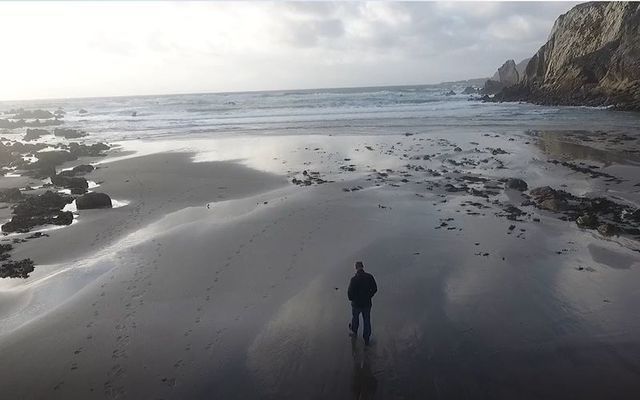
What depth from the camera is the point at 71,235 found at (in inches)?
522

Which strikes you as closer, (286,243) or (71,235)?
(286,243)

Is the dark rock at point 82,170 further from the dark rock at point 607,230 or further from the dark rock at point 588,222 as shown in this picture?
the dark rock at point 607,230

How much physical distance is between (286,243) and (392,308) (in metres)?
4.36

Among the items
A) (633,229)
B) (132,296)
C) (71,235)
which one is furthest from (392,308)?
(71,235)

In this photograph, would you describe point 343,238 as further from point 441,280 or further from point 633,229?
point 633,229

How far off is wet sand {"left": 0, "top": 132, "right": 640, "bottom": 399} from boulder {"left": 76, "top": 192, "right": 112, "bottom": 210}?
852 millimetres

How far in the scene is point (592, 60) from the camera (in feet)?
163

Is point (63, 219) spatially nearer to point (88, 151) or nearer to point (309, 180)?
point (309, 180)

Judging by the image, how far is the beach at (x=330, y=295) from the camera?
255 inches

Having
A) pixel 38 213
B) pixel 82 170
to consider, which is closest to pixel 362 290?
pixel 38 213

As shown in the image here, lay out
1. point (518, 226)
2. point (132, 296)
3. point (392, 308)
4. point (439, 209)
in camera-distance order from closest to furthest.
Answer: point (392, 308) < point (132, 296) < point (518, 226) < point (439, 209)

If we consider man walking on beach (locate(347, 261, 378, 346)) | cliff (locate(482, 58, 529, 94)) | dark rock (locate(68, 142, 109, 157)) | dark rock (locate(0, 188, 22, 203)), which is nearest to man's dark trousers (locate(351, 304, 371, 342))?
man walking on beach (locate(347, 261, 378, 346))

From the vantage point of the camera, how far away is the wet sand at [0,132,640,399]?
6.45 meters

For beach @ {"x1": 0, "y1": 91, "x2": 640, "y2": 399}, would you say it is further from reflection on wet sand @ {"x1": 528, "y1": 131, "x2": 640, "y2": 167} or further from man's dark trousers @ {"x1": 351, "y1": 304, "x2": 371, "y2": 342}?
reflection on wet sand @ {"x1": 528, "y1": 131, "x2": 640, "y2": 167}
